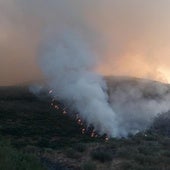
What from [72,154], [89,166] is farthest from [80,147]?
[89,166]

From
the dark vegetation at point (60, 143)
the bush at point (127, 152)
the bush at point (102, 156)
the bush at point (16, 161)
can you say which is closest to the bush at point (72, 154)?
the dark vegetation at point (60, 143)

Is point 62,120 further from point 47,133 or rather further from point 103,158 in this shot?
point 103,158

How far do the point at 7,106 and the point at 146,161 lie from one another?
115 feet

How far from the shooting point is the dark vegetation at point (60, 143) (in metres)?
44.9

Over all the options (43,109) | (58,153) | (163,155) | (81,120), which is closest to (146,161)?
(163,155)

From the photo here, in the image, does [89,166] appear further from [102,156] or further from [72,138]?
[72,138]

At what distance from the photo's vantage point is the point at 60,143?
5772cm

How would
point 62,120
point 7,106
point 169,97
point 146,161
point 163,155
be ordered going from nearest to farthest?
point 146,161, point 163,155, point 62,120, point 7,106, point 169,97

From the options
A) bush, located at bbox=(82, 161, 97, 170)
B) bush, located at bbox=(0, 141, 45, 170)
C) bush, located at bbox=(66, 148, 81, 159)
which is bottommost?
bush, located at bbox=(0, 141, 45, 170)

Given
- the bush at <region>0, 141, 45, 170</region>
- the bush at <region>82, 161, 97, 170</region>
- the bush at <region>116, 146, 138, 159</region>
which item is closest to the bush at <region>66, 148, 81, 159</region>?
the bush at <region>116, 146, 138, 159</region>

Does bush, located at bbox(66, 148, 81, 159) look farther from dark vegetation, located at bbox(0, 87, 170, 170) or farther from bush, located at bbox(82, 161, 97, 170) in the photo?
bush, located at bbox(82, 161, 97, 170)

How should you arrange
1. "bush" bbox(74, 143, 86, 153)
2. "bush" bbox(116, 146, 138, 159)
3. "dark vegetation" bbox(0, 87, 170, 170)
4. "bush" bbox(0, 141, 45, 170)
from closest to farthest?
"bush" bbox(0, 141, 45, 170) < "dark vegetation" bbox(0, 87, 170, 170) < "bush" bbox(116, 146, 138, 159) < "bush" bbox(74, 143, 86, 153)

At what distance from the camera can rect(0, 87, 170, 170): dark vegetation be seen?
4489 cm

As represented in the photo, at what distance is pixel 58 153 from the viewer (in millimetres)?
51500
